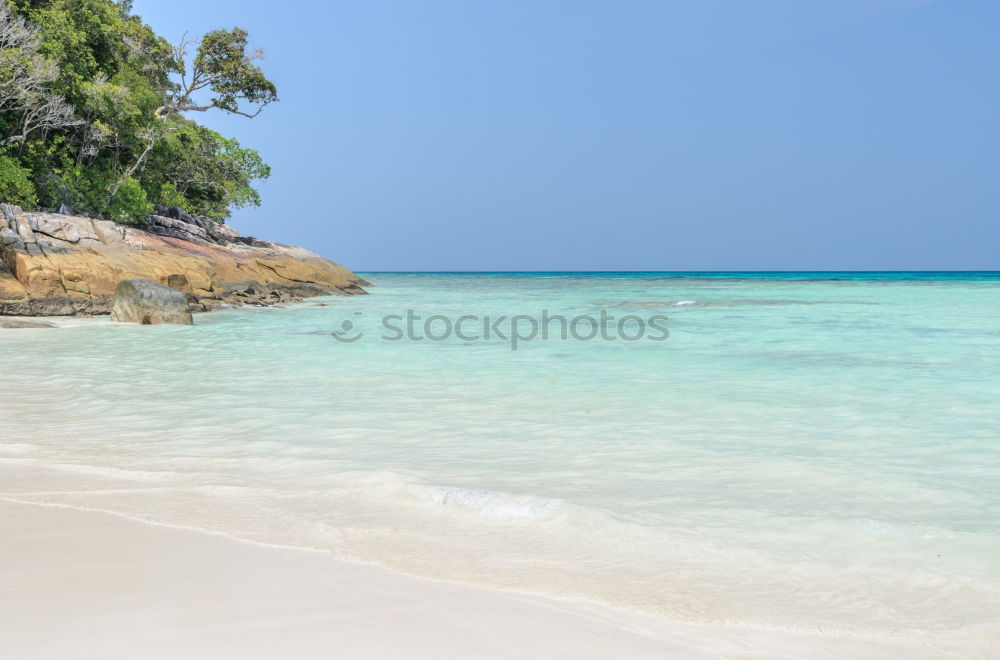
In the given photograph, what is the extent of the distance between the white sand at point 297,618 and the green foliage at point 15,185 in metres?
19.8

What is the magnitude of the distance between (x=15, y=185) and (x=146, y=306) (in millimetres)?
8311

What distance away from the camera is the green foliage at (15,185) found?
18344 millimetres

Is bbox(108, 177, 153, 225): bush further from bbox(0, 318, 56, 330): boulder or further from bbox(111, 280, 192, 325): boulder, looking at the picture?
bbox(0, 318, 56, 330): boulder

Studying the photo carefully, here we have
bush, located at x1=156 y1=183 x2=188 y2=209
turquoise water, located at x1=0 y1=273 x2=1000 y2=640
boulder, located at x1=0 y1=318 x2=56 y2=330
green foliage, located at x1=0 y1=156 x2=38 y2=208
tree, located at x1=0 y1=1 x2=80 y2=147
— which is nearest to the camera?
turquoise water, located at x1=0 y1=273 x2=1000 y2=640

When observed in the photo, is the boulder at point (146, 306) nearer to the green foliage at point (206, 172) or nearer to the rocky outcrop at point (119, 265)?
the rocky outcrop at point (119, 265)

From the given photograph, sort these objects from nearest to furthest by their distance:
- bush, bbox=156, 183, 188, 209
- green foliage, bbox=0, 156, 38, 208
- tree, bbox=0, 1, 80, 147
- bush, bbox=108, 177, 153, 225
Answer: green foliage, bbox=0, 156, 38, 208 < tree, bbox=0, 1, 80, 147 < bush, bbox=108, 177, 153, 225 < bush, bbox=156, 183, 188, 209

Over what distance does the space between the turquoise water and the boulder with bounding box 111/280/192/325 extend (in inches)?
193

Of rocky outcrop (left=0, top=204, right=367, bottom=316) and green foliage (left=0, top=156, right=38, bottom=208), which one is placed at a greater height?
green foliage (left=0, top=156, right=38, bottom=208)

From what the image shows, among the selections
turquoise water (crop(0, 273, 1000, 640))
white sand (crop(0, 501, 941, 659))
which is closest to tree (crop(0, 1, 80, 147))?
turquoise water (crop(0, 273, 1000, 640))

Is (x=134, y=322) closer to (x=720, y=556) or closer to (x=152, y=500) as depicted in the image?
(x=152, y=500)

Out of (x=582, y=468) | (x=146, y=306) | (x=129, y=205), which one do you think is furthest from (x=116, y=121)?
(x=582, y=468)

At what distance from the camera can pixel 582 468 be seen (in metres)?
4.07

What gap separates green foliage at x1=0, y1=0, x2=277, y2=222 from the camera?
2050cm

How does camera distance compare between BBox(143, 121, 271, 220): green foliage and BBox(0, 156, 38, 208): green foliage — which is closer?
BBox(0, 156, 38, 208): green foliage
